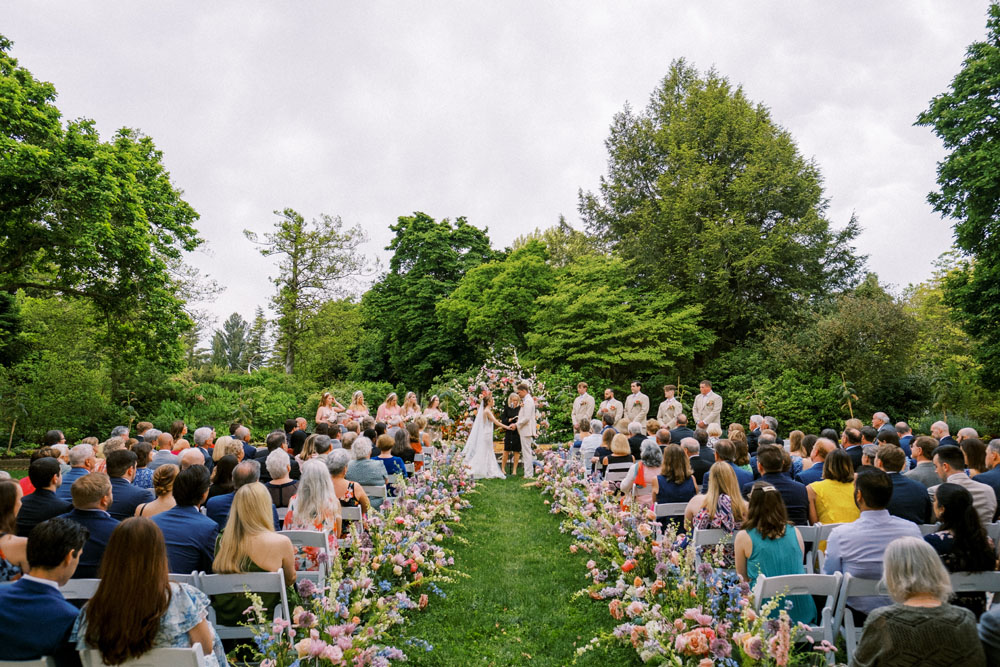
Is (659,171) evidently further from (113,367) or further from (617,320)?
(113,367)

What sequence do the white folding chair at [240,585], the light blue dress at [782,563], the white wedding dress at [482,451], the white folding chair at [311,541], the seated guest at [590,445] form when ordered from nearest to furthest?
the white folding chair at [240,585] → the light blue dress at [782,563] → the white folding chair at [311,541] → the seated guest at [590,445] → the white wedding dress at [482,451]

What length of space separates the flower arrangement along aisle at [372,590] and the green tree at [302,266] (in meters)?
23.6

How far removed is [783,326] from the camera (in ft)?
69.4

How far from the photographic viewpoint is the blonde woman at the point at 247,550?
3342 millimetres

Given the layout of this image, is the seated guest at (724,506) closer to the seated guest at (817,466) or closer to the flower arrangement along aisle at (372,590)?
the seated guest at (817,466)

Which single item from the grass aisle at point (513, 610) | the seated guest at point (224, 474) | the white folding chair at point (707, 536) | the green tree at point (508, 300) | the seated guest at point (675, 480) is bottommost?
the grass aisle at point (513, 610)

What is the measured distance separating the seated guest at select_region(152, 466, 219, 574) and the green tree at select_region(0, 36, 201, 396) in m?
11.4

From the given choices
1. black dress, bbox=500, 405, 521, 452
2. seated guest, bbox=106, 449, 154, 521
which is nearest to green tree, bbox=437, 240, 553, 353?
black dress, bbox=500, 405, 521, 452

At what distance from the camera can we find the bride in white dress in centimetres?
1248

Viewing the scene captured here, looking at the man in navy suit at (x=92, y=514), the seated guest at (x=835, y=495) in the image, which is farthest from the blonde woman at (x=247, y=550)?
the seated guest at (x=835, y=495)

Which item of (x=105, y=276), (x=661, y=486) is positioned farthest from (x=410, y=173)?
(x=661, y=486)

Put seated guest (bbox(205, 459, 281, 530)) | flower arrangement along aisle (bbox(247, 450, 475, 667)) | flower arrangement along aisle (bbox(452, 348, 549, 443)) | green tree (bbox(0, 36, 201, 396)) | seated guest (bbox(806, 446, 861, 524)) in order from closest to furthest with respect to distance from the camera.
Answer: flower arrangement along aisle (bbox(247, 450, 475, 667)), seated guest (bbox(205, 459, 281, 530)), seated guest (bbox(806, 446, 861, 524)), green tree (bbox(0, 36, 201, 396)), flower arrangement along aisle (bbox(452, 348, 549, 443))

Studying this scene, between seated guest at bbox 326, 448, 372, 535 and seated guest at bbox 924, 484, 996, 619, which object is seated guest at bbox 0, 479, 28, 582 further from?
seated guest at bbox 924, 484, 996, 619

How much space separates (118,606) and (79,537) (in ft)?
1.50
